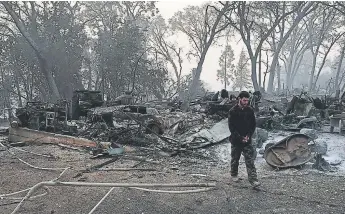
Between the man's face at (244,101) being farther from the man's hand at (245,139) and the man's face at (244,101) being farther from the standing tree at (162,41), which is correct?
the standing tree at (162,41)

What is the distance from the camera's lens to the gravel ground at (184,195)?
17.8ft

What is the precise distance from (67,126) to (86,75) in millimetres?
19995

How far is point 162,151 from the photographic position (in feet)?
32.1

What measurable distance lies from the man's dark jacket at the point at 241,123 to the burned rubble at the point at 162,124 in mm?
1923

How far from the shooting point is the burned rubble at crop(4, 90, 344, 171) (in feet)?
32.9

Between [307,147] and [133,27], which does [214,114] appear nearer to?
[307,147]

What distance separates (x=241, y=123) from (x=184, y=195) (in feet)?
5.85

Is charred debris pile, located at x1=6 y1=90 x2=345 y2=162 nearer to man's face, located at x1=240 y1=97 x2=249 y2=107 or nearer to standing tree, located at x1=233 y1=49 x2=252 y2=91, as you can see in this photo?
man's face, located at x1=240 y1=97 x2=249 y2=107

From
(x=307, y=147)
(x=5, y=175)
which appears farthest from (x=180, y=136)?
(x=5, y=175)

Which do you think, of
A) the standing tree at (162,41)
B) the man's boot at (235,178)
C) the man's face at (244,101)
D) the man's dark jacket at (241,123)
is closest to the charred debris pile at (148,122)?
the man's boot at (235,178)

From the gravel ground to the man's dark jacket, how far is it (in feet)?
3.04

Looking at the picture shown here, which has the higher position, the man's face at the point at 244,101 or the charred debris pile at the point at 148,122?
the man's face at the point at 244,101

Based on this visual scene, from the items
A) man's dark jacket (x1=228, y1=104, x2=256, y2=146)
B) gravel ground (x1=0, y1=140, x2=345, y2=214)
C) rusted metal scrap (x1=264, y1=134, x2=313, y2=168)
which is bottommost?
gravel ground (x1=0, y1=140, x2=345, y2=214)

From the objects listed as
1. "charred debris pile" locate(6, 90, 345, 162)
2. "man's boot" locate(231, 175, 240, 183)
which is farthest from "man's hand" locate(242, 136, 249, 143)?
"charred debris pile" locate(6, 90, 345, 162)
